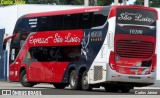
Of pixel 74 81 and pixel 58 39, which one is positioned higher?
pixel 58 39

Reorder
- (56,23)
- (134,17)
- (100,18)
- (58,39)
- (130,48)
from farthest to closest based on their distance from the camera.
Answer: (56,23)
(58,39)
(100,18)
(134,17)
(130,48)

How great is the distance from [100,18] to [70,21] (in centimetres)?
258

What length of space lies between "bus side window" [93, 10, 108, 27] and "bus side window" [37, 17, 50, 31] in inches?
172

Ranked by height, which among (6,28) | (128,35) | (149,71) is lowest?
(6,28)

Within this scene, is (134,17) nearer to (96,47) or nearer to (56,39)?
(96,47)

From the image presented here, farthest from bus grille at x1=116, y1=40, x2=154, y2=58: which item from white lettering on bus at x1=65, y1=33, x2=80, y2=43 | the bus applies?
white lettering on bus at x1=65, y1=33, x2=80, y2=43

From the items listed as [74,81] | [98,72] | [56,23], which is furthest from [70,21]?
[98,72]

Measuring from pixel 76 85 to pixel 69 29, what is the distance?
9.31ft

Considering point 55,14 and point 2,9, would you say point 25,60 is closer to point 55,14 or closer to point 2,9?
point 55,14

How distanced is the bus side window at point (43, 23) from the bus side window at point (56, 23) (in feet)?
Answer: 1.30

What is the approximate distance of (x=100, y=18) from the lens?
30.0m

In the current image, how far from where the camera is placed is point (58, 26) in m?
33.1

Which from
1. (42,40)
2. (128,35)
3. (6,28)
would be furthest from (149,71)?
(6,28)

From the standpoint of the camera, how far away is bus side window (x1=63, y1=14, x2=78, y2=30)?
3179 centimetres
